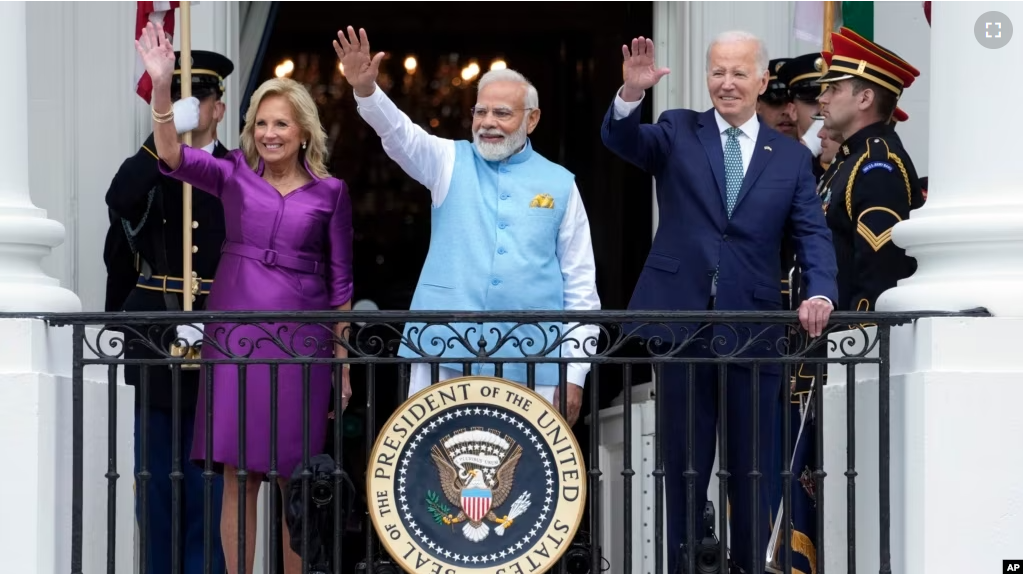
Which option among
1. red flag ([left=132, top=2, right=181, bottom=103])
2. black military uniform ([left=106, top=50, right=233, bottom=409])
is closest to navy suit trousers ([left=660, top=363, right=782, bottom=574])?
black military uniform ([left=106, top=50, right=233, bottom=409])

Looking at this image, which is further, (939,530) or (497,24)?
(497,24)

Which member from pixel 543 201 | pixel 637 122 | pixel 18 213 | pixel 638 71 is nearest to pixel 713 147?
pixel 637 122

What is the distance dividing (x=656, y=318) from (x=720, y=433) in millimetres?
438

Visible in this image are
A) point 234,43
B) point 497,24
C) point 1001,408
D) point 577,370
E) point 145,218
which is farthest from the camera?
point 497,24

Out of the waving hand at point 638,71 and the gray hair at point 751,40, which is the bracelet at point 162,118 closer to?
the waving hand at point 638,71

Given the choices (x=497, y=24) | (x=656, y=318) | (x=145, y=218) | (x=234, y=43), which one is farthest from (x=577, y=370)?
(x=497, y=24)

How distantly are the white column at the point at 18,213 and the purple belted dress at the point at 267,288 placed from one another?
491mm

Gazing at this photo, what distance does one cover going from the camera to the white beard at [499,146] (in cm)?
647

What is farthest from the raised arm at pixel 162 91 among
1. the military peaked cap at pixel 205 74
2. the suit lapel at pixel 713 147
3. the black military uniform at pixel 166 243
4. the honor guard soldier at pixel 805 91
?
the honor guard soldier at pixel 805 91

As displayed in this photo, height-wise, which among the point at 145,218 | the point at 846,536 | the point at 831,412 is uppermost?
the point at 145,218

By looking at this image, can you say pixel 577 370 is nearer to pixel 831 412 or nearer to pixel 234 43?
pixel 831 412

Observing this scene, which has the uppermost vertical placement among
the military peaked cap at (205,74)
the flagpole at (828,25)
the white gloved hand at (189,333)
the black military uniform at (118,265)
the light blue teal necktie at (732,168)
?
the flagpole at (828,25)

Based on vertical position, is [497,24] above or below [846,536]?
above

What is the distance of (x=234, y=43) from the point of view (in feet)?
27.3
